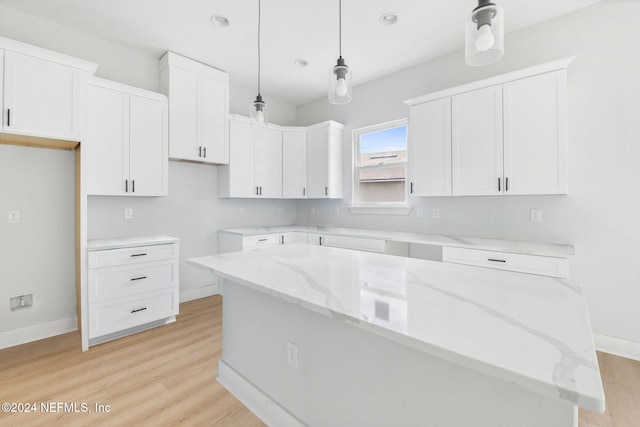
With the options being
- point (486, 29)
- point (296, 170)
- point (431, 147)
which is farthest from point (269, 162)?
point (486, 29)

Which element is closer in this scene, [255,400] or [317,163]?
[255,400]

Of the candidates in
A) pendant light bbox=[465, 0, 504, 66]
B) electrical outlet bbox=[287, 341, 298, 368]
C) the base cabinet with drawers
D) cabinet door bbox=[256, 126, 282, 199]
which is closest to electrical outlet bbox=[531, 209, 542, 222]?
pendant light bbox=[465, 0, 504, 66]

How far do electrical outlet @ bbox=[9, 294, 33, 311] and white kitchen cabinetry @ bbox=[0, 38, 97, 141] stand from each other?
1.52 meters

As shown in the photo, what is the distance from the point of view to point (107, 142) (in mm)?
2900

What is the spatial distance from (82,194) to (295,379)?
2.41 metres

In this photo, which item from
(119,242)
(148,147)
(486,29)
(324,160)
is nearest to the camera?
(486,29)

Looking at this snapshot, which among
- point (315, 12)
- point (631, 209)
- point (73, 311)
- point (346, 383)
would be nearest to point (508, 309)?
point (346, 383)

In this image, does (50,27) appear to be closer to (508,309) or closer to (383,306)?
(383,306)

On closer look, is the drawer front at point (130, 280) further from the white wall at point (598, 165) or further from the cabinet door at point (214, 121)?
the white wall at point (598, 165)

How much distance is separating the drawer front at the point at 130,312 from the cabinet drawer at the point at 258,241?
0.97 m

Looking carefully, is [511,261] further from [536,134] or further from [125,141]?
[125,141]

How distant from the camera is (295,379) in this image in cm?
156

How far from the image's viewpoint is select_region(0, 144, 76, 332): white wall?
2.61 meters

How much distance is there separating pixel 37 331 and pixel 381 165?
416 centimetres
